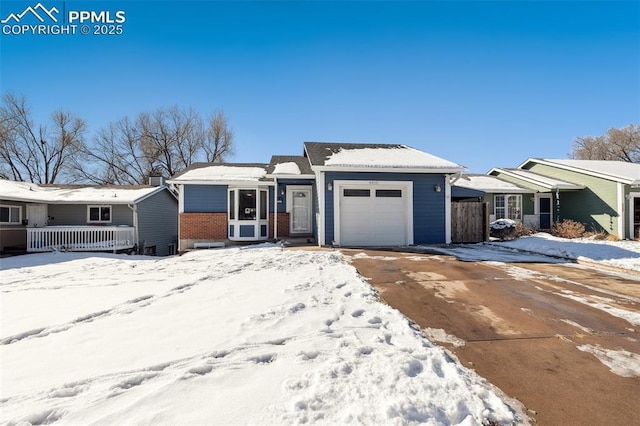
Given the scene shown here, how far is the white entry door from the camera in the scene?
1467 centimetres

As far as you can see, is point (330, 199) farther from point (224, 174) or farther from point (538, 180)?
point (538, 180)

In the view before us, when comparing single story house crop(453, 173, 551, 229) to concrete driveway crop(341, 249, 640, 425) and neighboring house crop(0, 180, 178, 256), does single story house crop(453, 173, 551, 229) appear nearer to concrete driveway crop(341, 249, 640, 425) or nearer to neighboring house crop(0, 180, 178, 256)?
concrete driveway crop(341, 249, 640, 425)

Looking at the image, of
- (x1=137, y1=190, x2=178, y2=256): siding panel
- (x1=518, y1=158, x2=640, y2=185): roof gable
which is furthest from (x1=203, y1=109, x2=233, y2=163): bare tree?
(x1=518, y1=158, x2=640, y2=185): roof gable

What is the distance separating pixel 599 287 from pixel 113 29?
14.5 metres

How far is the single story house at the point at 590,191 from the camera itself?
14102mm

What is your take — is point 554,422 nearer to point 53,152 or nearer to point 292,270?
point 292,270

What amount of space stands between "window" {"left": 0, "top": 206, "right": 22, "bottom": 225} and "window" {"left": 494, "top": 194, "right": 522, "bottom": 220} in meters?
25.8

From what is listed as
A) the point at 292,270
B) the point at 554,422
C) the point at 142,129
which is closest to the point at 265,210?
the point at 292,270

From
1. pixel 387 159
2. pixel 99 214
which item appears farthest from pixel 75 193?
pixel 387 159

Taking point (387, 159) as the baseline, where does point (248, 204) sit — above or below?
below

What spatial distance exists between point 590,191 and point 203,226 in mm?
20067

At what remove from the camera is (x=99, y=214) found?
53.0 ft

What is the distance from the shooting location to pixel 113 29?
31.1 ft

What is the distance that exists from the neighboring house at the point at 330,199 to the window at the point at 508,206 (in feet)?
27.5
